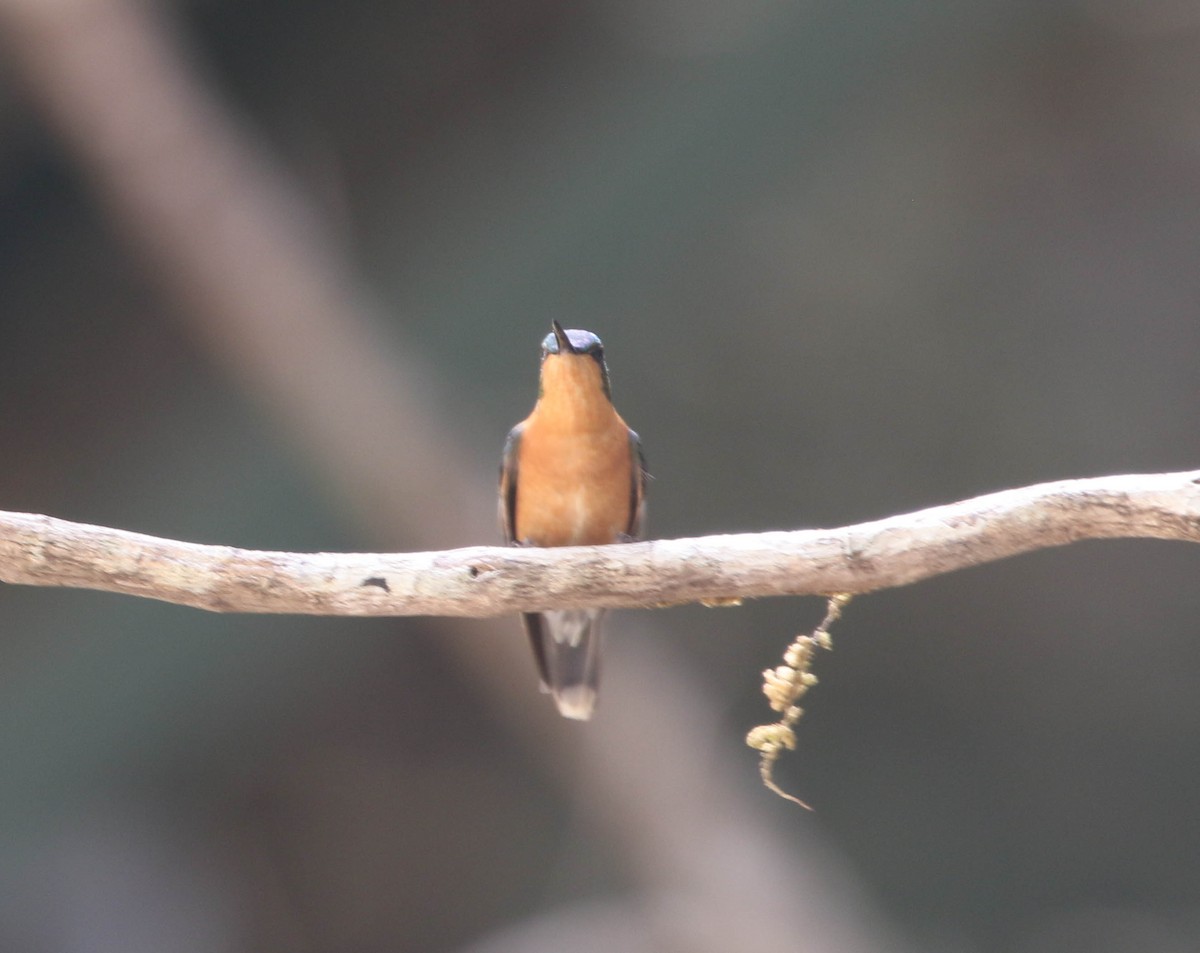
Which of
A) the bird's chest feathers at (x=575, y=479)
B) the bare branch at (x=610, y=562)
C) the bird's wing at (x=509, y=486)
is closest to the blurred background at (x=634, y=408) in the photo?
the bird's wing at (x=509, y=486)

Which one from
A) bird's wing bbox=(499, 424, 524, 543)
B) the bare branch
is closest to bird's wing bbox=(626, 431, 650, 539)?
bird's wing bbox=(499, 424, 524, 543)

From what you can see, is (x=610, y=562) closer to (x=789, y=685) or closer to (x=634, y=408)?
(x=789, y=685)

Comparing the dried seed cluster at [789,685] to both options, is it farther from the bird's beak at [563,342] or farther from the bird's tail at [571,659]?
the bird's tail at [571,659]

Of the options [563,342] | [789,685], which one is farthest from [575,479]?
[789,685]

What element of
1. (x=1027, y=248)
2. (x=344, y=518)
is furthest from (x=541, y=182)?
(x=1027, y=248)

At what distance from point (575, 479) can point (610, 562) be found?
115cm

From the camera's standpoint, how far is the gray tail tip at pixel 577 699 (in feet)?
14.3

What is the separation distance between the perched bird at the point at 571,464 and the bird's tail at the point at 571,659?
0.63 feet

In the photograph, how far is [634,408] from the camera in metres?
6.52

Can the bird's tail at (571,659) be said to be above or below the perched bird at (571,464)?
below

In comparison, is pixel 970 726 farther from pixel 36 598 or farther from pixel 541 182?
pixel 36 598

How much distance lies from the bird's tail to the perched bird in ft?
0.63

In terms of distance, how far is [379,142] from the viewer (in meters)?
6.76

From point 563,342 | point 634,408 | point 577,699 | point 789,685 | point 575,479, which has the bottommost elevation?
point 789,685
